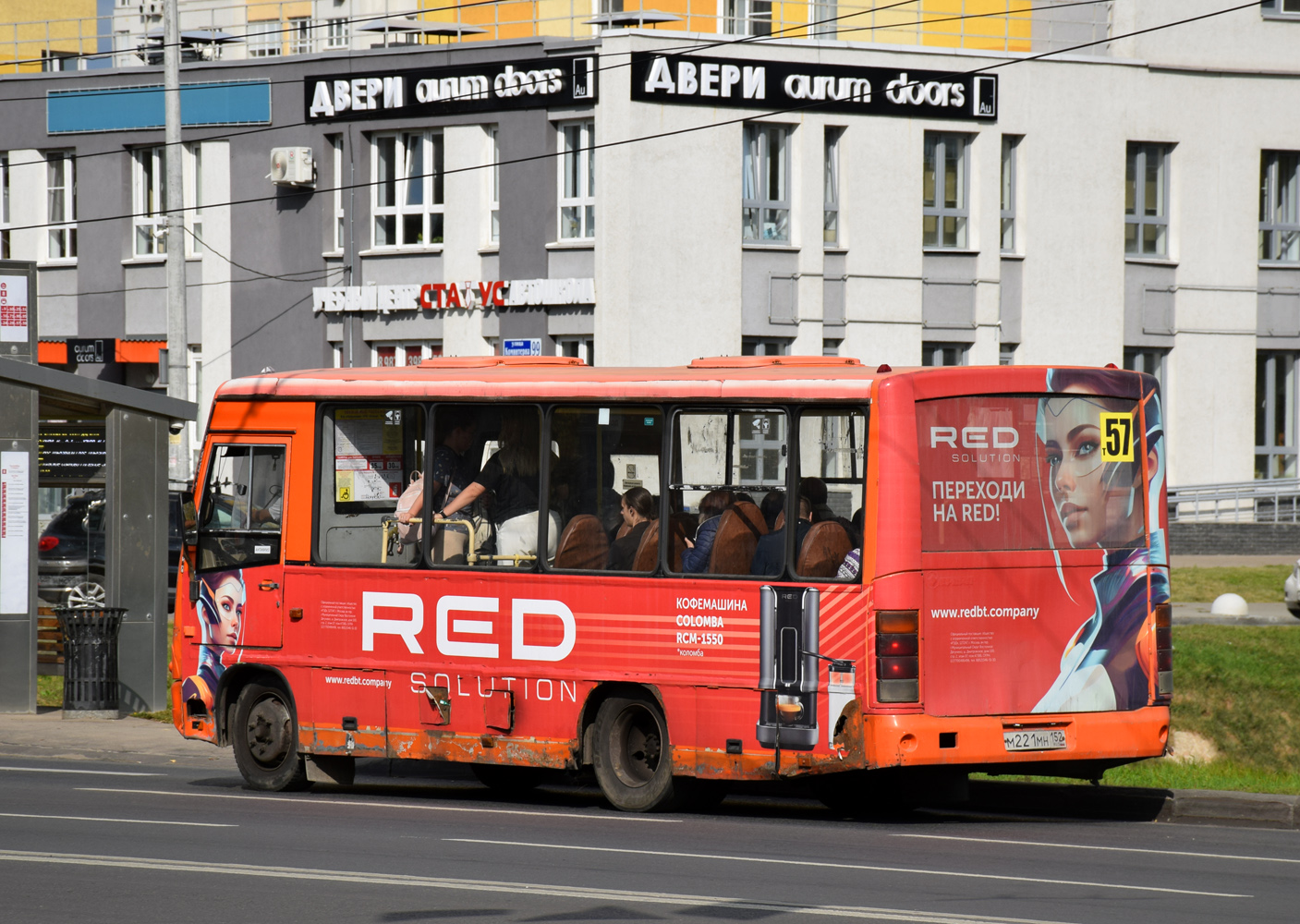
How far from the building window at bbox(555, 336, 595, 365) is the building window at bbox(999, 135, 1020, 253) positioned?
7.80 meters

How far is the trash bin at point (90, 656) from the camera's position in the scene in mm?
18672

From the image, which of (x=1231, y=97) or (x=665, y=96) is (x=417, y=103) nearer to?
(x=665, y=96)

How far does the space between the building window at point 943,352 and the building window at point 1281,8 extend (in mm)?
8956

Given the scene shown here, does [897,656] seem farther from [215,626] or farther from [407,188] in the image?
[407,188]

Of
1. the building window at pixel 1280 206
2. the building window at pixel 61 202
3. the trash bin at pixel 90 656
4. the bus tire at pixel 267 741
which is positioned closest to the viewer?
the bus tire at pixel 267 741

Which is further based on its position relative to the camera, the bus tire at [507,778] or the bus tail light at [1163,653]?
the bus tire at [507,778]

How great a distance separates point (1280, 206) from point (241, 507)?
91.5 feet

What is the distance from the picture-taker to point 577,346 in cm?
3309

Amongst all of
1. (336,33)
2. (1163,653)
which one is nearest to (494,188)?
(336,33)

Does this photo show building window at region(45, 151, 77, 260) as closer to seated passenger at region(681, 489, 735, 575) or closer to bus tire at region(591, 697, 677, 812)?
bus tire at region(591, 697, 677, 812)

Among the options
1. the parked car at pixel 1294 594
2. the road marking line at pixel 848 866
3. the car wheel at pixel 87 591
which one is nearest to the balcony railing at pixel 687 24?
the parked car at pixel 1294 594

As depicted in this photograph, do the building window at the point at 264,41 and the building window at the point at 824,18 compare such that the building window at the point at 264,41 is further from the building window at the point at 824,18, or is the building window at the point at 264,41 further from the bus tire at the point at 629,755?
the bus tire at the point at 629,755

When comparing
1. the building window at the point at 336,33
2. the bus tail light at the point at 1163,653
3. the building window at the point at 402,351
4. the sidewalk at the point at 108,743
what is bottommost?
the sidewalk at the point at 108,743

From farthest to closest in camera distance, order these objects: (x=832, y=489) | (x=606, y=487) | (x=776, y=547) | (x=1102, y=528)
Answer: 1. (x=606, y=487)
2. (x=1102, y=528)
3. (x=776, y=547)
4. (x=832, y=489)
